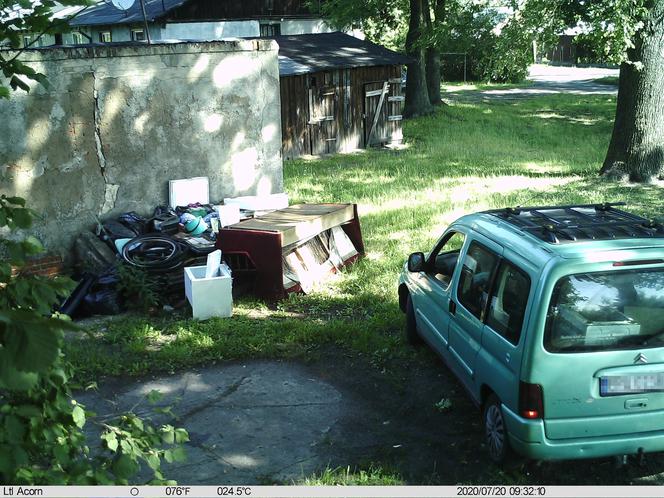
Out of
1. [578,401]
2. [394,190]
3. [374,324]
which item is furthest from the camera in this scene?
[394,190]

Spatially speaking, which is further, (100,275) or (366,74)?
(366,74)

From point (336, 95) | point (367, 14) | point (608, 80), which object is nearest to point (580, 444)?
point (336, 95)

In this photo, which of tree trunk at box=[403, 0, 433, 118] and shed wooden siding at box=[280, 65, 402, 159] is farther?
tree trunk at box=[403, 0, 433, 118]

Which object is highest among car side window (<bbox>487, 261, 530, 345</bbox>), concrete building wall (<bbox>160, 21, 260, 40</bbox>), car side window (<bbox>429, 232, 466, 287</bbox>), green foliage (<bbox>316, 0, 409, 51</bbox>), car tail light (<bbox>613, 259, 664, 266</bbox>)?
green foliage (<bbox>316, 0, 409, 51</bbox>)

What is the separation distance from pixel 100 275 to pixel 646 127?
12605 millimetres

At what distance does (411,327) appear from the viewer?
8734mm

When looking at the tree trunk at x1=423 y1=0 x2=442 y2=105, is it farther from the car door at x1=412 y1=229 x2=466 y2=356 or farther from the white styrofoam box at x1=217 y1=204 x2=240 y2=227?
the car door at x1=412 y1=229 x2=466 y2=356

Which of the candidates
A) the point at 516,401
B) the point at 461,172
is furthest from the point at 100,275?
the point at 461,172


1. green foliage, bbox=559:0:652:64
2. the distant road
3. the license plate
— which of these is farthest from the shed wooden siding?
the license plate

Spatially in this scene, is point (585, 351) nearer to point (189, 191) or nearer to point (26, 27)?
point (26, 27)

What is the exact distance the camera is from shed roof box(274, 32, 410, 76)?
942 inches

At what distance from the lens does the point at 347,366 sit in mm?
8547

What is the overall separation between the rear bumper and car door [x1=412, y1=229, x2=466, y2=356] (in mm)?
1984

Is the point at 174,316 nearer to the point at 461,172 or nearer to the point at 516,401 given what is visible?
the point at 516,401
